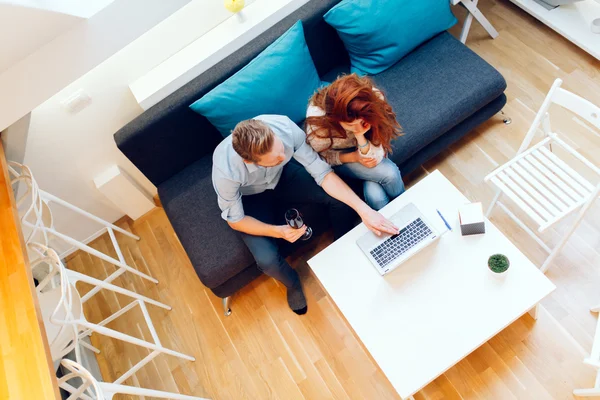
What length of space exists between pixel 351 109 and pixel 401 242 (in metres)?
0.57

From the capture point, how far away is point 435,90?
234 centimetres

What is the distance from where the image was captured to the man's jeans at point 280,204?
2150mm

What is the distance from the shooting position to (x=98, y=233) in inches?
116

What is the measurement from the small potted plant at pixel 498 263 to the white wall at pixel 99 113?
1784 millimetres

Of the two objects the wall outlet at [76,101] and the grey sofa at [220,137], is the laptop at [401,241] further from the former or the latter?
the wall outlet at [76,101]

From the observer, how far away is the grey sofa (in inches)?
87.8

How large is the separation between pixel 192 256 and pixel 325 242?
0.74 m

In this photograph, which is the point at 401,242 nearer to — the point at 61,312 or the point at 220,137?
the point at 220,137

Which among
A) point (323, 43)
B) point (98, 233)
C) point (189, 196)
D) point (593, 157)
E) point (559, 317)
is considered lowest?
point (559, 317)

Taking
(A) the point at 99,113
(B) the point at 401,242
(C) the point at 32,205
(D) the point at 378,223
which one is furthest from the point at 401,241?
(A) the point at 99,113

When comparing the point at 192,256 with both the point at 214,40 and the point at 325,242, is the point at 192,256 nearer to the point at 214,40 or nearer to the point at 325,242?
A: the point at 325,242

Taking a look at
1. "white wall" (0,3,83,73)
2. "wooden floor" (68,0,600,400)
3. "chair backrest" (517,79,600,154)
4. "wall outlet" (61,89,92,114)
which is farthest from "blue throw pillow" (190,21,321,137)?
"chair backrest" (517,79,600,154)

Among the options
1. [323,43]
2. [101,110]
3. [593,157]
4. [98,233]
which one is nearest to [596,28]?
[593,157]

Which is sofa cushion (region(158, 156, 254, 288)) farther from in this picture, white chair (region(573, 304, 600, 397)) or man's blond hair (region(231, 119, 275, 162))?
white chair (region(573, 304, 600, 397))
